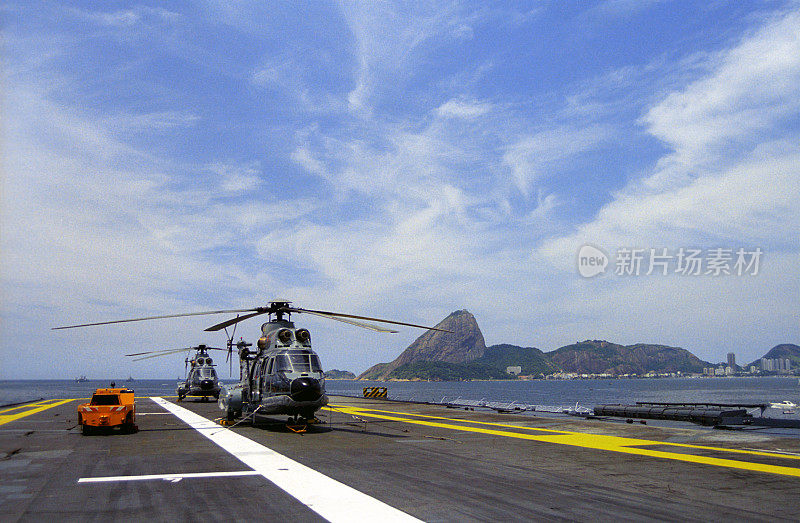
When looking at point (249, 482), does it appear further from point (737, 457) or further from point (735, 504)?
point (737, 457)

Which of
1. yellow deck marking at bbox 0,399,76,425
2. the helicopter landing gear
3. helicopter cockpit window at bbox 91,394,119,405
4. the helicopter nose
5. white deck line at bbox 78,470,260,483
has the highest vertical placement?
the helicopter nose

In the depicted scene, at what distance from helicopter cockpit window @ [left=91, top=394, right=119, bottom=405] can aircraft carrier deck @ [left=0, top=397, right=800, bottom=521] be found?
1.57m

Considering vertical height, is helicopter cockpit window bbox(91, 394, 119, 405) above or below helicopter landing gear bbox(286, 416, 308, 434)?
above

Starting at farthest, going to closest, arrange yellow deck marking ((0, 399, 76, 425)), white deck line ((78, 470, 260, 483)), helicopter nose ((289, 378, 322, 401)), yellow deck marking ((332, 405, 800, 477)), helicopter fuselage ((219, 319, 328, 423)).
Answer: yellow deck marking ((0, 399, 76, 425)), helicopter fuselage ((219, 319, 328, 423)), helicopter nose ((289, 378, 322, 401)), yellow deck marking ((332, 405, 800, 477)), white deck line ((78, 470, 260, 483))

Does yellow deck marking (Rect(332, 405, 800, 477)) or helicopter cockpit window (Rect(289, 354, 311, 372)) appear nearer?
yellow deck marking (Rect(332, 405, 800, 477))

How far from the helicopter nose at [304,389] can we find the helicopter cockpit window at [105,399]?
7.67 m

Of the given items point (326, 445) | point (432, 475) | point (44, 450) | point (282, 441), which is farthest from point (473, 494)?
point (44, 450)

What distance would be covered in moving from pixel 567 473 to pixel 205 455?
1010 centimetres

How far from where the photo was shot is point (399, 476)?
1253cm

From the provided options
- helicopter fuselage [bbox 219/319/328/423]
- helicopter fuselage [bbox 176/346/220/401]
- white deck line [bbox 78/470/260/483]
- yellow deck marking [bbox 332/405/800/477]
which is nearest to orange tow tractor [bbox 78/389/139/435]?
helicopter fuselage [bbox 219/319/328/423]

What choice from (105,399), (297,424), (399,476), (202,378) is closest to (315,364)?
(297,424)

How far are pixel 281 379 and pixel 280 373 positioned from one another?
0.28 metres

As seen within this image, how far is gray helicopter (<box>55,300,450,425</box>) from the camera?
21.9m

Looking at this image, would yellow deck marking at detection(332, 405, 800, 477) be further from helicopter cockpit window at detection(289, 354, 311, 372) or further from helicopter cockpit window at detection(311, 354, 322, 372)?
helicopter cockpit window at detection(289, 354, 311, 372)
